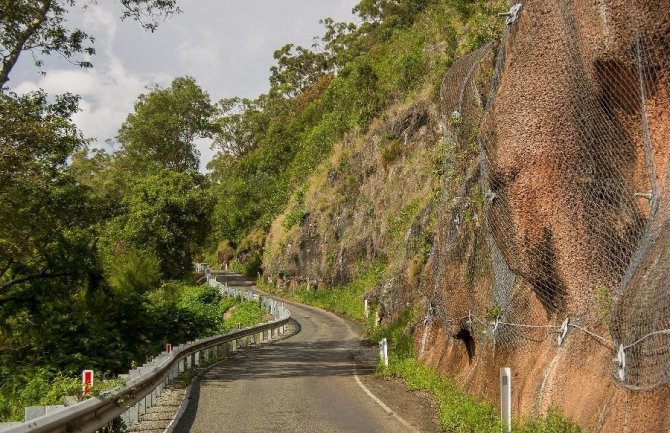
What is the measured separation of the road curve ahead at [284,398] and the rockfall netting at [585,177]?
291cm

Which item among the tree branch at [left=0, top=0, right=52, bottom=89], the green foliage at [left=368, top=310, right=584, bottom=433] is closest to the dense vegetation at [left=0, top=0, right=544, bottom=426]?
the tree branch at [left=0, top=0, right=52, bottom=89]

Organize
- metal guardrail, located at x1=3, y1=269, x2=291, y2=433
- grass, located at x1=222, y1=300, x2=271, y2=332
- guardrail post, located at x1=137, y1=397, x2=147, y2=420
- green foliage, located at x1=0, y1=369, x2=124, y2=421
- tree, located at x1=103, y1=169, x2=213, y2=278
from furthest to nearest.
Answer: tree, located at x1=103, y1=169, x2=213, y2=278 < grass, located at x1=222, y1=300, x2=271, y2=332 < guardrail post, located at x1=137, y1=397, x2=147, y2=420 < green foliage, located at x1=0, y1=369, x2=124, y2=421 < metal guardrail, located at x1=3, y1=269, x2=291, y2=433

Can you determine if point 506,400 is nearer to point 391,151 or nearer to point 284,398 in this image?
point 284,398

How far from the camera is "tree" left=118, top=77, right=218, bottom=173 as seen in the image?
66.5 metres

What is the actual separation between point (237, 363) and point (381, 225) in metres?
24.5

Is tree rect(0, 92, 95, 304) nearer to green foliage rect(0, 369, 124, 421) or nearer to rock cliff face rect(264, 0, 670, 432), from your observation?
green foliage rect(0, 369, 124, 421)

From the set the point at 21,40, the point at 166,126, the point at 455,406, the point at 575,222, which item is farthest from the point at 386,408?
the point at 166,126

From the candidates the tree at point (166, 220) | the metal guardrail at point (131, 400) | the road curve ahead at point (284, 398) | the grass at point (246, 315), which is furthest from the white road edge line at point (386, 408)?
the tree at point (166, 220)

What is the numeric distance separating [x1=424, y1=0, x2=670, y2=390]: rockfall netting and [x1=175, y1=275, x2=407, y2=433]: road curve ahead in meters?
2.91

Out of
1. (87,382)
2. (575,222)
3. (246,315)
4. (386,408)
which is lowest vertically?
(386,408)

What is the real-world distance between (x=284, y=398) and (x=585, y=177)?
7087mm

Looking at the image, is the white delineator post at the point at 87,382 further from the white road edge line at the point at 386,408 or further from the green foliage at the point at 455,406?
the green foliage at the point at 455,406

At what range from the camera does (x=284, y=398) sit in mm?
13523

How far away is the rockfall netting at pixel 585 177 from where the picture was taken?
746cm
